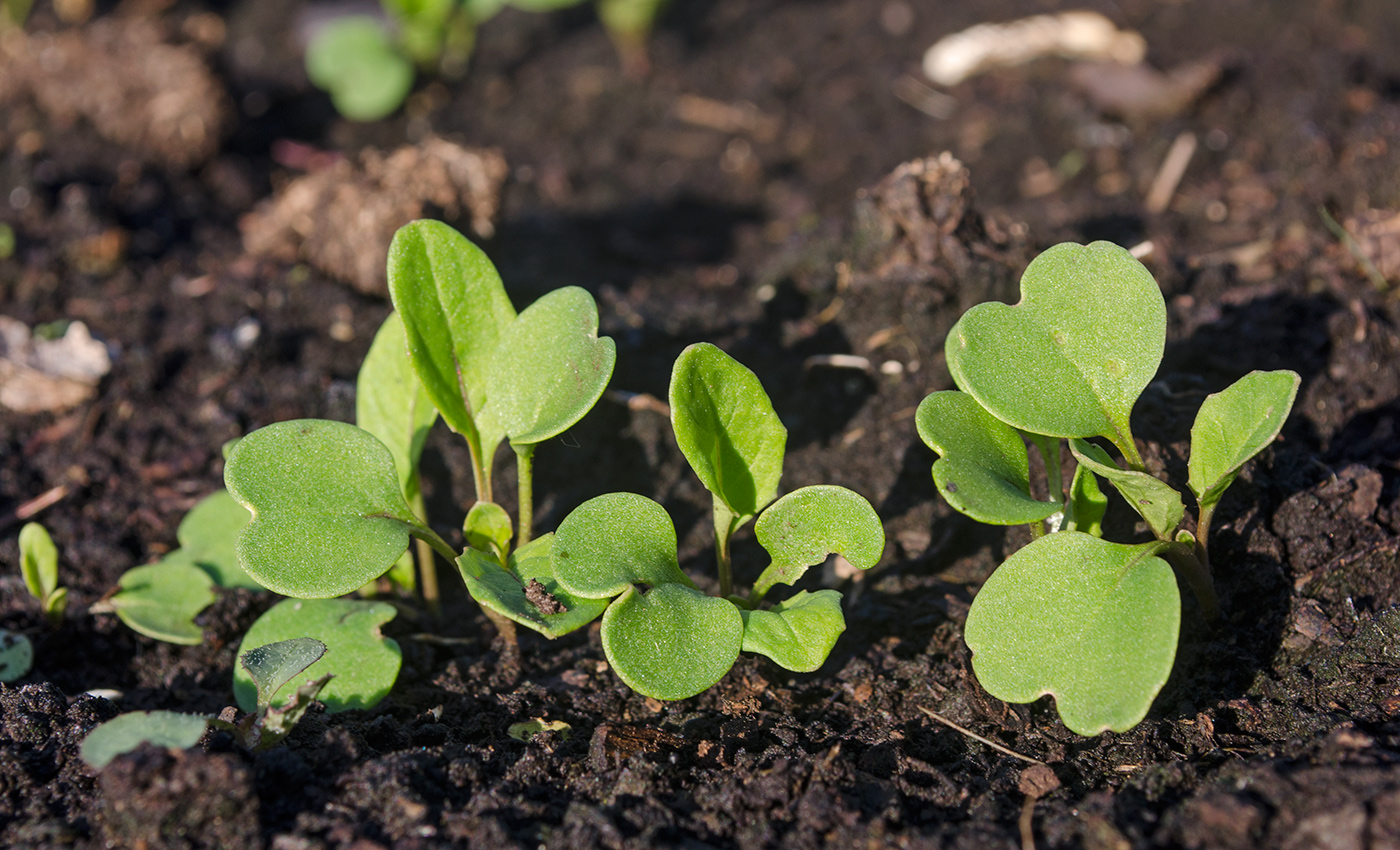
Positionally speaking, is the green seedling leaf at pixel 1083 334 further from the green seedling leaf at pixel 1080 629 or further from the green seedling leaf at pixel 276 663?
the green seedling leaf at pixel 276 663

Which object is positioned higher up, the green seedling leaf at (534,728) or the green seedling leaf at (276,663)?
the green seedling leaf at (276,663)

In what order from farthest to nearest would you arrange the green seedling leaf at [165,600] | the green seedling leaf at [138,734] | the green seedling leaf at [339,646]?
the green seedling leaf at [165,600] < the green seedling leaf at [339,646] < the green seedling leaf at [138,734]

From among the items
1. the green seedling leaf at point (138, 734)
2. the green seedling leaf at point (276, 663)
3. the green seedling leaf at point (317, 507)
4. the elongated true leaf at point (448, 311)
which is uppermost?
the elongated true leaf at point (448, 311)

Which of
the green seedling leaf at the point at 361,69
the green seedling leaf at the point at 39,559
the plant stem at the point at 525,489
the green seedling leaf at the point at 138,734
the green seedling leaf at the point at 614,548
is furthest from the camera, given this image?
the green seedling leaf at the point at 361,69

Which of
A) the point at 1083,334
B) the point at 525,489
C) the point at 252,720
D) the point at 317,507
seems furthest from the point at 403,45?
the point at 1083,334

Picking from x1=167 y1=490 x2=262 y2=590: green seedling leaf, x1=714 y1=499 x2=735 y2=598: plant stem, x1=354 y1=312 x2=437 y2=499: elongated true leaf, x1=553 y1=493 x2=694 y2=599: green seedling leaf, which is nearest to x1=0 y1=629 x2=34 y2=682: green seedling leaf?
x1=167 y1=490 x2=262 y2=590: green seedling leaf

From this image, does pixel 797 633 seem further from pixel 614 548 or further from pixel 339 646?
pixel 339 646

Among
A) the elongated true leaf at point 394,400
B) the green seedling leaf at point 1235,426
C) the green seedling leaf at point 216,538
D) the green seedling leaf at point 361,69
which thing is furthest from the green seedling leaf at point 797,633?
the green seedling leaf at point 361,69
